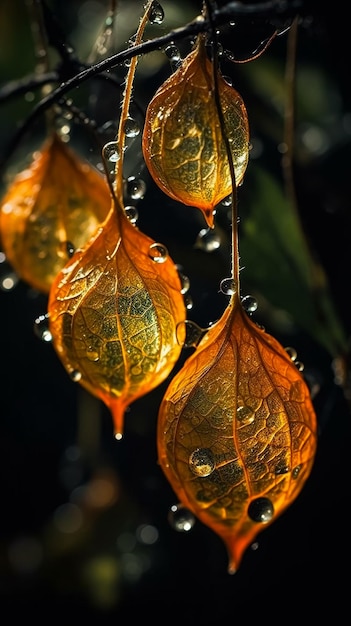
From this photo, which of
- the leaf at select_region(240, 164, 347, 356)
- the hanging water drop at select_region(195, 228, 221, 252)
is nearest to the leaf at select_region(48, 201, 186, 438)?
the hanging water drop at select_region(195, 228, 221, 252)

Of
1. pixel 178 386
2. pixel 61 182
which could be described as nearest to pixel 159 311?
pixel 178 386

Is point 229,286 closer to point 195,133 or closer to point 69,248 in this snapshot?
point 195,133

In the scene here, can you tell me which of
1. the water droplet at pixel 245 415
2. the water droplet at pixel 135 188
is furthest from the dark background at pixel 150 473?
the water droplet at pixel 245 415

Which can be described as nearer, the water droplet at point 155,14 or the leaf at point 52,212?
the water droplet at point 155,14

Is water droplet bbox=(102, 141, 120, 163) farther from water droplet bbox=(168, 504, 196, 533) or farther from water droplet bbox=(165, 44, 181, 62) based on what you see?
water droplet bbox=(168, 504, 196, 533)

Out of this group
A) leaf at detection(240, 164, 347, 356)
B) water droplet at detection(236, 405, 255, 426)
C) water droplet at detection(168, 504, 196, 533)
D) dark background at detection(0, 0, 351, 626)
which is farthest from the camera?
dark background at detection(0, 0, 351, 626)

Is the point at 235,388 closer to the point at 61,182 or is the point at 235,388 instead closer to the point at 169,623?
the point at 61,182

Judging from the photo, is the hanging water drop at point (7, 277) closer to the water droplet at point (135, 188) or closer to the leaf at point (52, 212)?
the leaf at point (52, 212)
